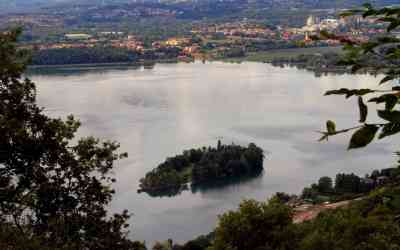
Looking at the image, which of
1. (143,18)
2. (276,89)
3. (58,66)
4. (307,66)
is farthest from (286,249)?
(143,18)

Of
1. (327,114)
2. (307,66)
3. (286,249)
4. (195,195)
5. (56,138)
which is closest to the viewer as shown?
(56,138)

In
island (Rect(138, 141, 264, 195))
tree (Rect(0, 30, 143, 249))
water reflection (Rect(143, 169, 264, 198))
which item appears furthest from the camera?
island (Rect(138, 141, 264, 195))

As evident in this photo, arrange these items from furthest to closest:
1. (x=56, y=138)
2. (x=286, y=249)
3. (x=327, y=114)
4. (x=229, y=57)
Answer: (x=229, y=57), (x=327, y=114), (x=286, y=249), (x=56, y=138)

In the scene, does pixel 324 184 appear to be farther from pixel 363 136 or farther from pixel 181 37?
pixel 181 37

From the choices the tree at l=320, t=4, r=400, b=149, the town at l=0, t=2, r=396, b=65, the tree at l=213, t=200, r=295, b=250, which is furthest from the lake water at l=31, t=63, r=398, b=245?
the tree at l=320, t=4, r=400, b=149

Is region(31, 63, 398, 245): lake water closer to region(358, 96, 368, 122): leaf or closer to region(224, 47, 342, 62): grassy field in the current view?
region(224, 47, 342, 62): grassy field

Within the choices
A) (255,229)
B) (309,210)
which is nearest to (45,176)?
(255,229)

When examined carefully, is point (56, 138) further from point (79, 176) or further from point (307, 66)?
point (307, 66)

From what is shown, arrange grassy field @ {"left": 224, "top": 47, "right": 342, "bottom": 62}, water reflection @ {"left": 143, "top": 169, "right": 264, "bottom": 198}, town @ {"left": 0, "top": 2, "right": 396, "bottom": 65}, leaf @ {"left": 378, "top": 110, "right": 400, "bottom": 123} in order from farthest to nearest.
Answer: town @ {"left": 0, "top": 2, "right": 396, "bottom": 65} < grassy field @ {"left": 224, "top": 47, "right": 342, "bottom": 62} < water reflection @ {"left": 143, "top": 169, "right": 264, "bottom": 198} < leaf @ {"left": 378, "top": 110, "right": 400, "bottom": 123}
